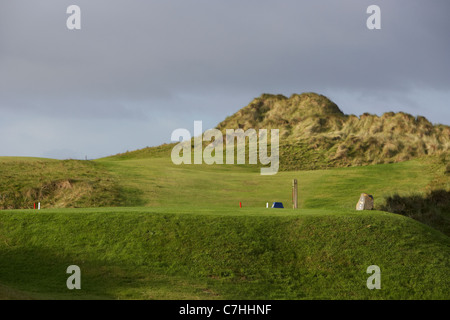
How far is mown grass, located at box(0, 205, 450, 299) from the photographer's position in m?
18.7

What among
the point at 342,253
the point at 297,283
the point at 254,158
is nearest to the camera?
the point at 297,283

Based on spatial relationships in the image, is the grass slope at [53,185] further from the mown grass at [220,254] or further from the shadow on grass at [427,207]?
the shadow on grass at [427,207]

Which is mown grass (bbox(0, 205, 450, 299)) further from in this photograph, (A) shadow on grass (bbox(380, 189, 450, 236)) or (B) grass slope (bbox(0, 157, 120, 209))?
(B) grass slope (bbox(0, 157, 120, 209))

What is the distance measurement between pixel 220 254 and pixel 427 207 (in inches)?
837

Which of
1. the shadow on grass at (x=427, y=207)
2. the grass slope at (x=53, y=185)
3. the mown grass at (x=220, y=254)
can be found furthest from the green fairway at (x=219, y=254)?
the grass slope at (x=53, y=185)

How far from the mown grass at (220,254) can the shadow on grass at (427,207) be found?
35.8 ft

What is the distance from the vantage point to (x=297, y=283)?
765 inches

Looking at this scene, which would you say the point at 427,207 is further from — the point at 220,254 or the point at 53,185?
the point at 53,185

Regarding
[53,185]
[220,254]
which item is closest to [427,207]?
[220,254]

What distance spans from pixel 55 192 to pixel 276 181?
1848cm

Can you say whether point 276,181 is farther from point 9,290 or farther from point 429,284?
point 9,290

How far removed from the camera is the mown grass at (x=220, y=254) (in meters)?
18.7
